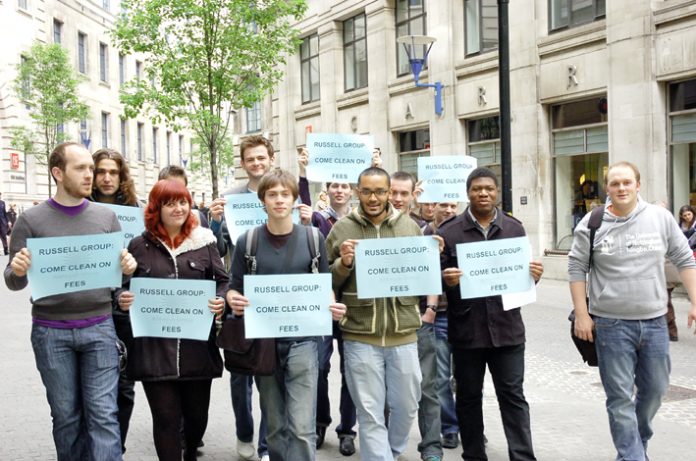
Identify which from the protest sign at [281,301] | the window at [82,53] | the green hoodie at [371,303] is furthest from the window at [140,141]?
the protest sign at [281,301]

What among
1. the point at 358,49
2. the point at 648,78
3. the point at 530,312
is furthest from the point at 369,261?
the point at 358,49

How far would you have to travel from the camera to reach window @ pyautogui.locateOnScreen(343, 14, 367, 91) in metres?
24.5

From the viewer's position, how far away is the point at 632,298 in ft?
17.0

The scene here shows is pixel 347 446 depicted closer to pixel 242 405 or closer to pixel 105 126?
pixel 242 405

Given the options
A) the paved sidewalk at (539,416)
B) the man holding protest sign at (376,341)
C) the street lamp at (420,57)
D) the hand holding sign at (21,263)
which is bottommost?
the paved sidewalk at (539,416)

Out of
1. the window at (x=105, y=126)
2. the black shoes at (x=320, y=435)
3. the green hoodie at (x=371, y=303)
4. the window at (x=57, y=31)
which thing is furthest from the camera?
the window at (x=105, y=126)

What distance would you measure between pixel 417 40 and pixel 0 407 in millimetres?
13234

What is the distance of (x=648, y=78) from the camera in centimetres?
1473

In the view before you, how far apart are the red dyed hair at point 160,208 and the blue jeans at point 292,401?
3.13 ft

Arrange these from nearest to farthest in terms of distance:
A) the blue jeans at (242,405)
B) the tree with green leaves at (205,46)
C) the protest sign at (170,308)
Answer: the protest sign at (170,308) → the blue jeans at (242,405) → the tree with green leaves at (205,46)

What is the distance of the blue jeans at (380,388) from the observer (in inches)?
195

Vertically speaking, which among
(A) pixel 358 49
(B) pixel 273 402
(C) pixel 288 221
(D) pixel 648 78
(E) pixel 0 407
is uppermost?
(A) pixel 358 49

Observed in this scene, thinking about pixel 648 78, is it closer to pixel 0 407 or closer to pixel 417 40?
pixel 417 40

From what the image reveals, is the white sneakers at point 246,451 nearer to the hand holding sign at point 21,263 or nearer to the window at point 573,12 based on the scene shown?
the hand holding sign at point 21,263
